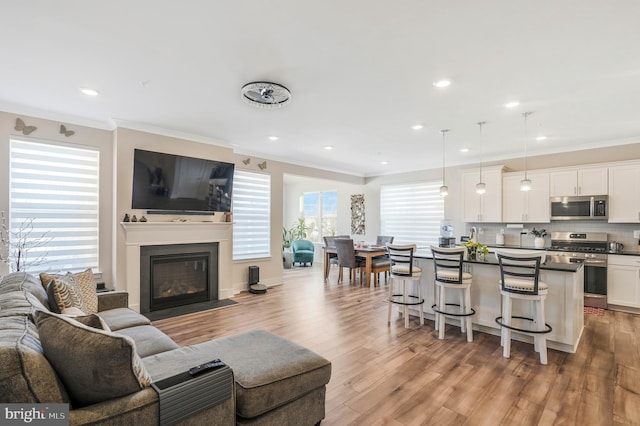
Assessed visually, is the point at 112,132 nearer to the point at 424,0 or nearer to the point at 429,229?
the point at 424,0

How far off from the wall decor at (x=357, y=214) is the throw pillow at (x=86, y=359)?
26.2 feet

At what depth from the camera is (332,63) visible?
8.99ft

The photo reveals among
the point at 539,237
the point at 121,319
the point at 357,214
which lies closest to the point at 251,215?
the point at 121,319

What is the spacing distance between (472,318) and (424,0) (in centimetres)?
352

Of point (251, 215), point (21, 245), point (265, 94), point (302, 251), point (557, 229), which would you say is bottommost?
point (302, 251)

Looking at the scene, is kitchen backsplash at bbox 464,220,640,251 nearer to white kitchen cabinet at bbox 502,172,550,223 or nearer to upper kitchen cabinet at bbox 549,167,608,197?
white kitchen cabinet at bbox 502,172,550,223

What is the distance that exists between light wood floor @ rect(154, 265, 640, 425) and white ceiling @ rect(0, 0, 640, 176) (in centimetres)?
274

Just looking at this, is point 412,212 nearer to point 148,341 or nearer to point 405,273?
point 405,273

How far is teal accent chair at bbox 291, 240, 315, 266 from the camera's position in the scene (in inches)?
366

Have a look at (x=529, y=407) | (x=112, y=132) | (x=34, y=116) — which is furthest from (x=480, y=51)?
(x=34, y=116)

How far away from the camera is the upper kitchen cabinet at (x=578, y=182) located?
5.13 metres

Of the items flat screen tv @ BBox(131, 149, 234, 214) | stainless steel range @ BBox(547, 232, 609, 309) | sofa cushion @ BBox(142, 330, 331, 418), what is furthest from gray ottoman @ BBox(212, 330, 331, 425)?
stainless steel range @ BBox(547, 232, 609, 309)

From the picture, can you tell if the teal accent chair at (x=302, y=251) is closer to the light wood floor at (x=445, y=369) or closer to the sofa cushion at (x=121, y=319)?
the light wood floor at (x=445, y=369)

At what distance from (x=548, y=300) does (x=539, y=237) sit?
287 cm
